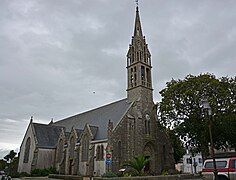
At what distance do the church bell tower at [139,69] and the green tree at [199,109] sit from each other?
401 centimetres

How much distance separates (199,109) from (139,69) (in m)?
11.0

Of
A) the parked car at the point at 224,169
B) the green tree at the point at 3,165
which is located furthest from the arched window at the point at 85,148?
the green tree at the point at 3,165

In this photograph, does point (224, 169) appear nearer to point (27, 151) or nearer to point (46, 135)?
point (46, 135)

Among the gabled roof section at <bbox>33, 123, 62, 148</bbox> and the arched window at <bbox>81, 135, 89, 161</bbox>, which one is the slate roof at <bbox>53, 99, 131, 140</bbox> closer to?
the arched window at <bbox>81, 135, 89, 161</bbox>

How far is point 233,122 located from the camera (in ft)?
86.1

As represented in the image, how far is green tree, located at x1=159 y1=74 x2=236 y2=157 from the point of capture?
86.8 ft

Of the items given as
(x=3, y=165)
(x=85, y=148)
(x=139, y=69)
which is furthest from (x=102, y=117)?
(x=3, y=165)

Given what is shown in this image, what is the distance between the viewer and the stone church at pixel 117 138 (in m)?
29.8

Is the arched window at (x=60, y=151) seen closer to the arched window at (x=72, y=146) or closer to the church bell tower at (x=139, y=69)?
the arched window at (x=72, y=146)

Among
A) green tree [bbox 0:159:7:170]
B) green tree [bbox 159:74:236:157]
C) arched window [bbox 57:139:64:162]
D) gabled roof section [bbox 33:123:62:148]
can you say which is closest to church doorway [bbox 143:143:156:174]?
green tree [bbox 159:74:236:157]

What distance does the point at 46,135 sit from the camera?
4256cm

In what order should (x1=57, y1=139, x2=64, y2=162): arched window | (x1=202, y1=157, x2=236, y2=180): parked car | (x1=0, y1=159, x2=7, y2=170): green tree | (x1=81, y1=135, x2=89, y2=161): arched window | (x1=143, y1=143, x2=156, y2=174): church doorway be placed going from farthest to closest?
1. (x1=0, y1=159, x2=7, y2=170): green tree
2. (x1=57, y1=139, x2=64, y2=162): arched window
3. (x1=81, y1=135, x2=89, y2=161): arched window
4. (x1=143, y1=143, x2=156, y2=174): church doorway
5. (x1=202, y1=157, x2=236, y2=180): parked car

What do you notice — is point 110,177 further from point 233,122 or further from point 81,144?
point 233,122

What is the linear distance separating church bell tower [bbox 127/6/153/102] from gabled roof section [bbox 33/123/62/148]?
1761cm
